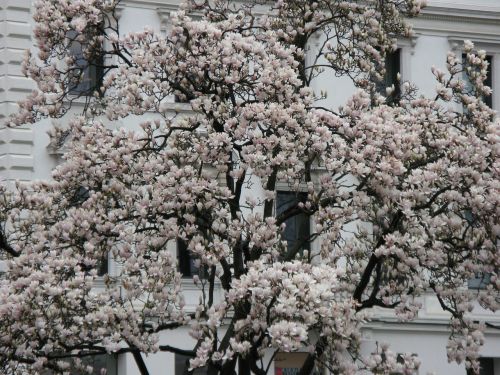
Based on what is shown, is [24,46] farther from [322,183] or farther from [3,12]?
[322,183]

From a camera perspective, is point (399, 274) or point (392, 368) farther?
point (399, 274)

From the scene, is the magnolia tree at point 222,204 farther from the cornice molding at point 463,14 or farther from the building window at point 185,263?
the cornice molding at point 463,14

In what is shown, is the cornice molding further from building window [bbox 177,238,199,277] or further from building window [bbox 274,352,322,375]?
building window [bbox 274,352,322,375]

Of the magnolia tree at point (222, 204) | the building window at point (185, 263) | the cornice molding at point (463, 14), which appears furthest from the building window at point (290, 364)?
the magnolia tree at point (222, 204)

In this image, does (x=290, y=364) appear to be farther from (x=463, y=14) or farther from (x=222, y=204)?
(x=222, y=204)

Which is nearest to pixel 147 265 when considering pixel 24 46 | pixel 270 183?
pixel 270 183

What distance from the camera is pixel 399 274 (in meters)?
20.8

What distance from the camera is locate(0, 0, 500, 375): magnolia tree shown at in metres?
19.4

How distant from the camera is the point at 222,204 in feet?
67.9

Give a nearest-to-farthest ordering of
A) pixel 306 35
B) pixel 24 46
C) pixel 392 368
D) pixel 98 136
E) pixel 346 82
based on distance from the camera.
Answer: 1. pixel 392 368
2. pixel 98 136
3. pixel 306 35
4. pixel 24 46
5. pixel 346 82

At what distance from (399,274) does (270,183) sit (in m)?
2.34

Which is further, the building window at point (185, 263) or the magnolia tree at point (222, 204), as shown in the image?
the building window at point (185, 263)

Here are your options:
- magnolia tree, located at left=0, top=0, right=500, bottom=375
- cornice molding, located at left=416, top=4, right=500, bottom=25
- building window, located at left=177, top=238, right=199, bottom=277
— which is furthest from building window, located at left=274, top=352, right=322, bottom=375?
magnolia tree, located at left=0, top=0, right=500, bottom=375

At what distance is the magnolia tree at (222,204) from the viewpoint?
63.5 ft
